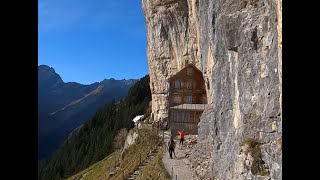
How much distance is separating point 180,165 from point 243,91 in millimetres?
12164

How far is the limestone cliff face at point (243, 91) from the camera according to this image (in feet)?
67.7

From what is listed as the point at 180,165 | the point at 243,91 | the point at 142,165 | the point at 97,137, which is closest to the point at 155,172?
the point at 180,165

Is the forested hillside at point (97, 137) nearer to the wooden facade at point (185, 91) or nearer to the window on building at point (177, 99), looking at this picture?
the window on building at point (177, 99)

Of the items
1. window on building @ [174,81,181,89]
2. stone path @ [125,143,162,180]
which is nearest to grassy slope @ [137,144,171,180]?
stone path @ [125,143,162,180]

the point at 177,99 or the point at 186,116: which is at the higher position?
the point at 177,99

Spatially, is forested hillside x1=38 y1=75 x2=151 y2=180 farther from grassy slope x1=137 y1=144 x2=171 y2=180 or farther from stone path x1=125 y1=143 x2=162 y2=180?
grassy slope x1=137 y1=144 x2=171 y2=180

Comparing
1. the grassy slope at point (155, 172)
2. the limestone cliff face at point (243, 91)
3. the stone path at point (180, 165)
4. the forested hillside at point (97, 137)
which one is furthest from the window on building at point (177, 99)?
the forested hillside at point (97, 137)

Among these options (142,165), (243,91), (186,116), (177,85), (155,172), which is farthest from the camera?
(177,85)

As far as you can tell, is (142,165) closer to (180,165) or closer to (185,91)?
(180,165)

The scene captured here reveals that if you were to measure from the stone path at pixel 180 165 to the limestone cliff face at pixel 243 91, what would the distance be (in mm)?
813

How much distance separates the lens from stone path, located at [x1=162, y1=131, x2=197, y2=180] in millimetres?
31802

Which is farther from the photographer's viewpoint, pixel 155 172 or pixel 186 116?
pixel 186 116

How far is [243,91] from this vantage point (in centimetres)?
2502
